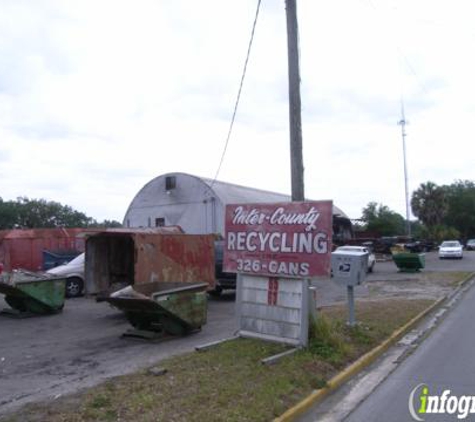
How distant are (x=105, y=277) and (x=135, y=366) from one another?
7387 millimetres

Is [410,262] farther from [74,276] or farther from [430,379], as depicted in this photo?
[430,379]

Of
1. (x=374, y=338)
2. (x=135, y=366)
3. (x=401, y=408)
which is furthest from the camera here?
(x=374, y=338)

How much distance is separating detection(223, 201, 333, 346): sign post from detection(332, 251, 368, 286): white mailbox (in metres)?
1.79

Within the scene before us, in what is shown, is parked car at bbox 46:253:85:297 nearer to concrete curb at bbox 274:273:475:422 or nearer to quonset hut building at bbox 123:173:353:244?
concrete curb at bbox 274:273:475:422

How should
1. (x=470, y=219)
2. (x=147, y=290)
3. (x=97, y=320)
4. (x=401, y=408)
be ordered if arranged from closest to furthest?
(x=401, y=408), (x=147, y=290), (x=97, y=320), (x=470, y=219)

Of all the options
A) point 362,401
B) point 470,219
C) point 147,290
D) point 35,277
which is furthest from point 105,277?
point 470,219

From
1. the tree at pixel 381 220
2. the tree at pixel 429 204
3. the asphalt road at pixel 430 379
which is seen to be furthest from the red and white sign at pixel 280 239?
the tree at pixel 429 204

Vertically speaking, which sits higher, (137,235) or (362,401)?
(137,235)

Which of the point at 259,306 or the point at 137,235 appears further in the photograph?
the point at 137,235

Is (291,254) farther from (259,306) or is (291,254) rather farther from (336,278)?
(336,278)

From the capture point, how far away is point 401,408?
22.2 ft

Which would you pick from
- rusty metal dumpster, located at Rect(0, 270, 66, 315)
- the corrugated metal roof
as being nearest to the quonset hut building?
the corrugated metal roof

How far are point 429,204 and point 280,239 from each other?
73544 millimetres

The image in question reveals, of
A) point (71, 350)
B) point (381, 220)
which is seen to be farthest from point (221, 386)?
point (381, 220)
